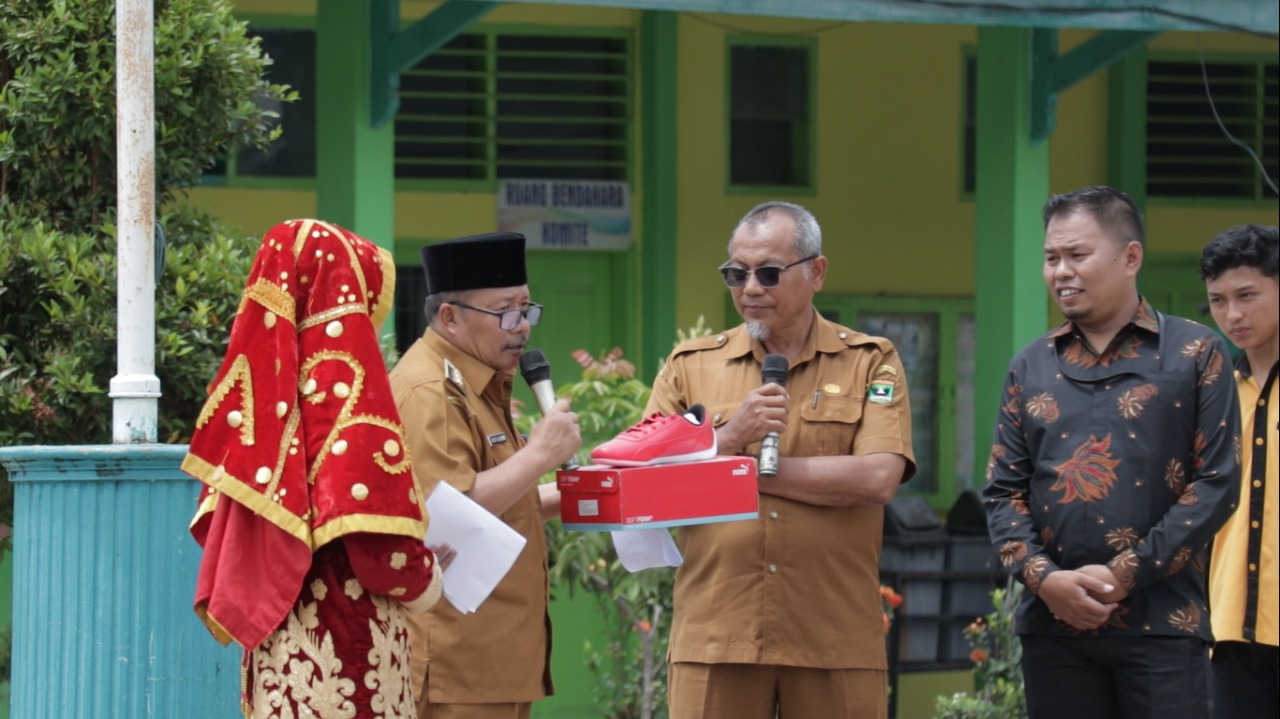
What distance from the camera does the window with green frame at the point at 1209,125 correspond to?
10.6m

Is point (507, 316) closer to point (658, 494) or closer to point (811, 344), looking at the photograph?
point (658, 494)

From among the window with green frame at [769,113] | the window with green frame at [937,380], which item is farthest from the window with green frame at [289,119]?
the window with green frame at [937,380]

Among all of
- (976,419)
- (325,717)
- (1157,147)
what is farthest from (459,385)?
(1157,147)

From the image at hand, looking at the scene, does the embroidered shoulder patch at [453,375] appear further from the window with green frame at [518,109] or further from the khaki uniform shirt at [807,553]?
the window with green frame at [518,109]

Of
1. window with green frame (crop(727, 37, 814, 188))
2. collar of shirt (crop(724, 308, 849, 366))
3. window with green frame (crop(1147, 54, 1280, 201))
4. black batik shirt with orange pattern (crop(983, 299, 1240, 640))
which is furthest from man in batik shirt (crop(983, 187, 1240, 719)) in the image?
window with green frame (crop(1147, 54, 1280, 201))

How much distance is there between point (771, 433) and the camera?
4.39 meters

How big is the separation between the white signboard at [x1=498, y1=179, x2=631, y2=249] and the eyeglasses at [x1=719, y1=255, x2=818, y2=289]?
4.97 m

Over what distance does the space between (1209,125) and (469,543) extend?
26.6ft

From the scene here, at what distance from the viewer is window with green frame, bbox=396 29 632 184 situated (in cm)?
945

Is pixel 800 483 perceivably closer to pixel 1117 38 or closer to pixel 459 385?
pixel 459 385

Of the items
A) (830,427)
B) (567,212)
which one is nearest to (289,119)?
(567,212)

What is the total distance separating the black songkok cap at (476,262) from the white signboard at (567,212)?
541cm

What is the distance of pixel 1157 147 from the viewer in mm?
10609

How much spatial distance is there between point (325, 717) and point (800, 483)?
146 cm
